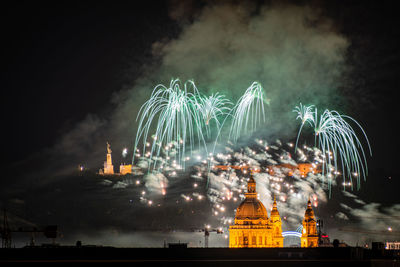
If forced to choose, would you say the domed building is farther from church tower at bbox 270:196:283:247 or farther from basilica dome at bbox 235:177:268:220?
church tower at bbox 270:196:283:247

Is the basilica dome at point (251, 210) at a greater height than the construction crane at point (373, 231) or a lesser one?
greater

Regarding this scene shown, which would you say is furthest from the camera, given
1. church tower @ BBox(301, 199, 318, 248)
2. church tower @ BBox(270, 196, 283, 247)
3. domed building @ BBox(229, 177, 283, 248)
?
church tower @ BBox(270, 196, 283, 247)

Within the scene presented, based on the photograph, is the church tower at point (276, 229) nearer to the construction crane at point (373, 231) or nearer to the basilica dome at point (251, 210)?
the basilica dome at point (251, 210)

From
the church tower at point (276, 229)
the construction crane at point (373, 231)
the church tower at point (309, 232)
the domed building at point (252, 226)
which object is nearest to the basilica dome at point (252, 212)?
the domed building at point (252, 226)

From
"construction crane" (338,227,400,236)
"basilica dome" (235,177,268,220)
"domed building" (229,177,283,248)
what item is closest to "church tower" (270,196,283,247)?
"domed building" (229,177,283,248)

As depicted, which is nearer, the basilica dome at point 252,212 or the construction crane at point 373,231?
the basilica dome at point 252,212

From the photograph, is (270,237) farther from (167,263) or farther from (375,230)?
(167,263)

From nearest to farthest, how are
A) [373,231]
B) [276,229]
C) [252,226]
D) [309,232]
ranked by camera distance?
[309,232]
[252,226]
[276,229]
[373,231]

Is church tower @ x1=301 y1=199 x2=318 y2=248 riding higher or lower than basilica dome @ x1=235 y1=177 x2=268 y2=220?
lower

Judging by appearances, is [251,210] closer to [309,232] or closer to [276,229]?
[276,229]

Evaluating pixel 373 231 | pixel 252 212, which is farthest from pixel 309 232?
pixel 373 231

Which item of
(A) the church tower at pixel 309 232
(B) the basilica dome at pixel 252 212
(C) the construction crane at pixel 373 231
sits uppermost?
(B) the basilica dome at pixel 252 212

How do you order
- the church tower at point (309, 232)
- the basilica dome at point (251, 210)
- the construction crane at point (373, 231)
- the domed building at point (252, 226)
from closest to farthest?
the church tower at point (309, 232), the domed building at point (252, 226), the basilica dome at point (251, 210), the construction crane at point (373, 231)

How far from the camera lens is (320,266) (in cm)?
7738
